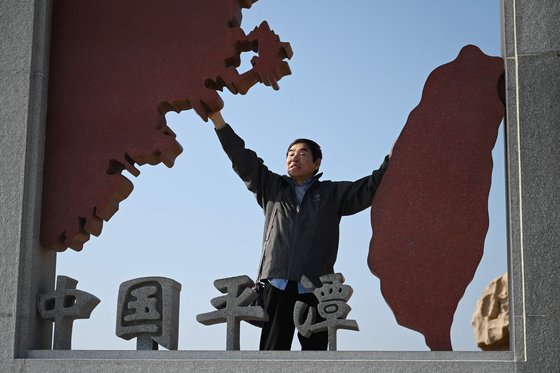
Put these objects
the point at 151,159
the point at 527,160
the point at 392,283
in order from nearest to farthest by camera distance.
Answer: the point at 527,160 < the point at 392,283 < the point at 151,159

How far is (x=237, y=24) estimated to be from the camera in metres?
5.17

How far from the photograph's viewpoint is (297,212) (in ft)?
16.7

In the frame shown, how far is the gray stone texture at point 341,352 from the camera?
4348mm

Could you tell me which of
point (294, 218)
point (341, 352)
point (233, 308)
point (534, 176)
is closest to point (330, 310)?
point (341, 352)

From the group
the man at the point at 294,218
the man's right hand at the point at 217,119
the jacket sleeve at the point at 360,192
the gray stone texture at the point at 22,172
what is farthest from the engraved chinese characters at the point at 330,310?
the gray stone texture at the point at 22,172

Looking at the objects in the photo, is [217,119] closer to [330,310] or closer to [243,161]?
[243,161]

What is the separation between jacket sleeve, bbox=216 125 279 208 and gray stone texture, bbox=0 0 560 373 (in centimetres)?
96

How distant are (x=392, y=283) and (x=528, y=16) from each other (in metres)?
1.41

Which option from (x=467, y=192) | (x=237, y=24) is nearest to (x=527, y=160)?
(x=467, y=192)

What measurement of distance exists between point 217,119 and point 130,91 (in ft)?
1.56

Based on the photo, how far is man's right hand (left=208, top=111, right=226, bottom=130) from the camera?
17.0 ft

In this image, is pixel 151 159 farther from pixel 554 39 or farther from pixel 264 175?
pixel 554 39

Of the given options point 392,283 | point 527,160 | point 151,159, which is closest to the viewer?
point 527,160

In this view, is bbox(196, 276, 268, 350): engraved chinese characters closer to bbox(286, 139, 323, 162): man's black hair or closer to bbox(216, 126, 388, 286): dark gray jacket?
bbox(216, 126, 388, 286): dark gray jacket
